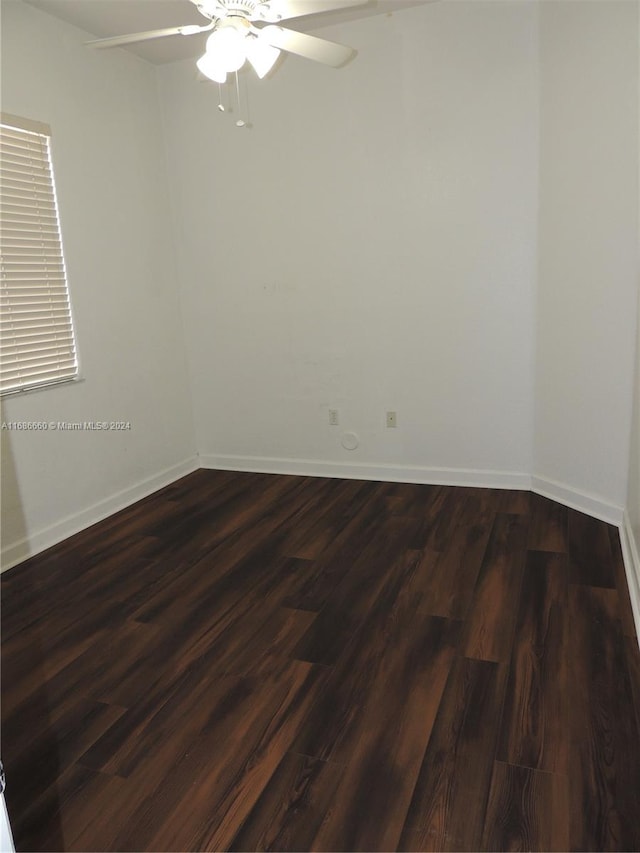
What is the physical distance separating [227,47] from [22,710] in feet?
7.81

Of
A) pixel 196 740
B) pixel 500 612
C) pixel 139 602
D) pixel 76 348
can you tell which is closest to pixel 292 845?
pixel 196 740

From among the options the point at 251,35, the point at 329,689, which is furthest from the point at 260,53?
the point at 329,689

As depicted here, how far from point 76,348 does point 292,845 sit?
9.19ft

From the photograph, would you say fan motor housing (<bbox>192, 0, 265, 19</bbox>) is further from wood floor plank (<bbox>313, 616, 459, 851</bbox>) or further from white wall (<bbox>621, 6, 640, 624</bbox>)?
wood floor plank (<bbox>313, 616, 459, 851</bbox>)

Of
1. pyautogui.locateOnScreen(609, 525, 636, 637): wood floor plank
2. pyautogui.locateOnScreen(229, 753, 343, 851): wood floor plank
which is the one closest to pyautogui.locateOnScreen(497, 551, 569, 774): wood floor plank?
pyautogui.locateOnScreen(609, 525, 636, 637): wood floor plank

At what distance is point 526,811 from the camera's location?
1.53 m

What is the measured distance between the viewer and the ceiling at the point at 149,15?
122 inches

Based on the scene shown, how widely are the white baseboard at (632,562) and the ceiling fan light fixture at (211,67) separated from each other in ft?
8.16

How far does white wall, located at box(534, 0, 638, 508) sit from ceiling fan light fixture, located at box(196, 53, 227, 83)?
179 cm

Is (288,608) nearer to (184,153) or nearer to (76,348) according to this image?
(76,348)

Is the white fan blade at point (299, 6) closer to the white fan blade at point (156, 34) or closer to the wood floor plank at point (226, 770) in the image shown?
the white fan blade at point (156, 34)

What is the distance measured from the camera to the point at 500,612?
2.41 metres

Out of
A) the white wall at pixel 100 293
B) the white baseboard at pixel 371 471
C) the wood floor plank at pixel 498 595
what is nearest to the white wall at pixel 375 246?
the white baseboard at pixel 371 471

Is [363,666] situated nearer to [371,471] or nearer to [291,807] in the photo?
[291,807]
